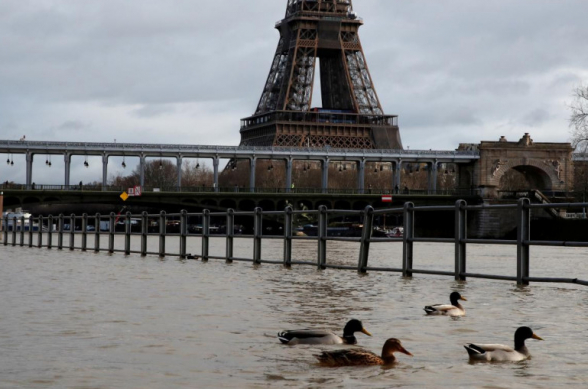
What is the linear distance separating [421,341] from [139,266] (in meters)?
11.8

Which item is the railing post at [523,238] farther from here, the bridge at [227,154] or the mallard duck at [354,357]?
the bridge at [227,154]

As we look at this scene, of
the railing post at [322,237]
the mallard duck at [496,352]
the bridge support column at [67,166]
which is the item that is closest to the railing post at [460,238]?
the railing post at [322,237]

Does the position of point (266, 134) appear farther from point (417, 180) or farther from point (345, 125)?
point (417, 180)

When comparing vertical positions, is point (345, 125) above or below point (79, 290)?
above

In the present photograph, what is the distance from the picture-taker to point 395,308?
10.3 m

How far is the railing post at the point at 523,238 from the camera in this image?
13047 mm

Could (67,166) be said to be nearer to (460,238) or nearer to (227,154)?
(227,154)

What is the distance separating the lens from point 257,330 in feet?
27.7

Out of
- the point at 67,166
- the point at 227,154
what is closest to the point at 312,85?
the point at 227,154

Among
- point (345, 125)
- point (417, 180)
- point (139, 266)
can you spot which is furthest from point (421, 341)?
point (417, 180)

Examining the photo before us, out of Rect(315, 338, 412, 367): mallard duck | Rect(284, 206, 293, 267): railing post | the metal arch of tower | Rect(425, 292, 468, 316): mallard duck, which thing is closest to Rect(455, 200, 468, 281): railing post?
Rect(284, 206, 293, 267): railing post

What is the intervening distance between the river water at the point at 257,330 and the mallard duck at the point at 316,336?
67 millimetres

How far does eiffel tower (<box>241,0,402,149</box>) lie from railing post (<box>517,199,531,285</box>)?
12203 cm

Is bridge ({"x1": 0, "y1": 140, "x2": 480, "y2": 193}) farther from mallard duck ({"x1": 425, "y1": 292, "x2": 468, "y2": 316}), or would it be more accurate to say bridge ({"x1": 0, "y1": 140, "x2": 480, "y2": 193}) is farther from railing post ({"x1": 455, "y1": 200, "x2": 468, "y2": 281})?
mallard duck ({"x1": 425, "y1": 292, "x2": 468, "y2": 316})
